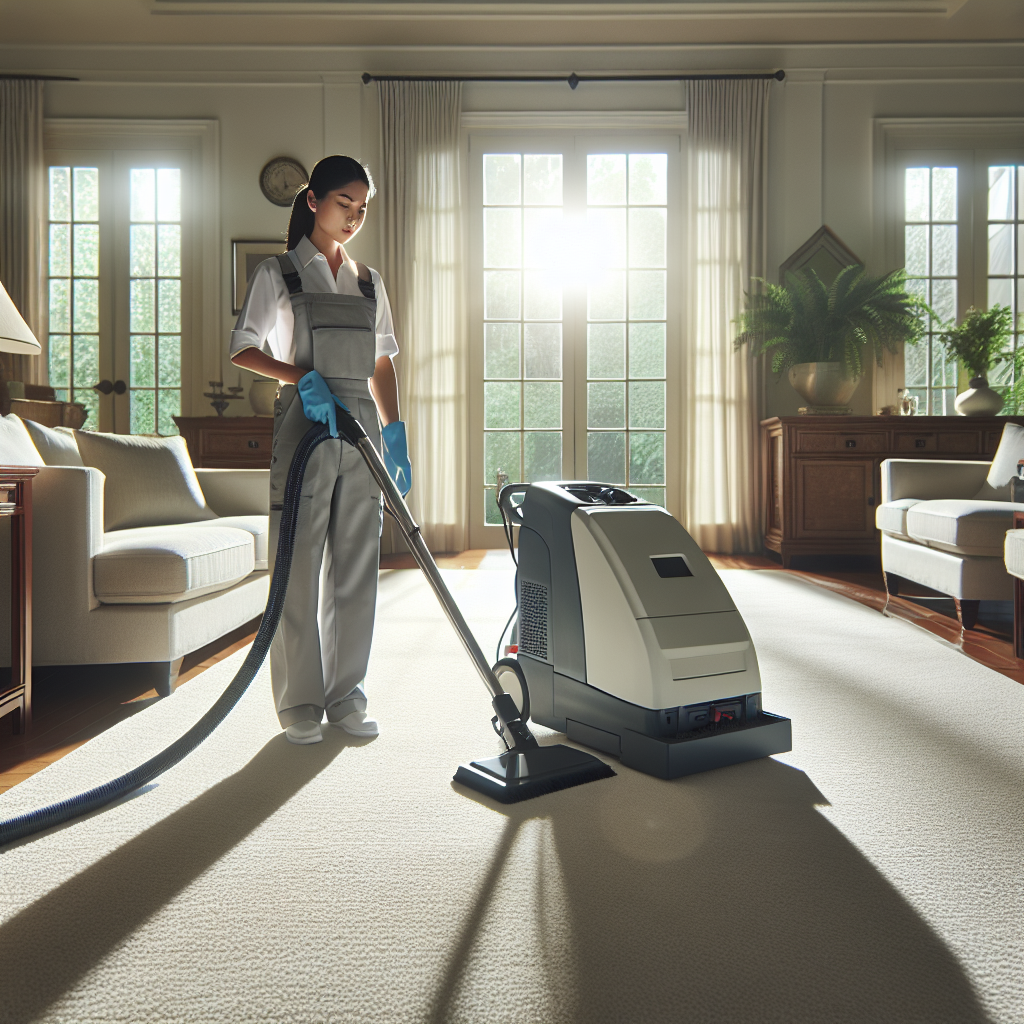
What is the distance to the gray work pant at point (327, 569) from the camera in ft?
5.89

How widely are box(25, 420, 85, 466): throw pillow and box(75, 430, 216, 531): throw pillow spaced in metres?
0.09

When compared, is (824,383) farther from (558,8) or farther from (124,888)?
(124,888)

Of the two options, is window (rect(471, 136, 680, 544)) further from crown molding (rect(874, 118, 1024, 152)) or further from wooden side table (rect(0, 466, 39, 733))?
wooden side table (rect(0, 466, 39, 733))

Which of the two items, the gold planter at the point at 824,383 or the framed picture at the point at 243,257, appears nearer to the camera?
the gold planter at the point at 824,383

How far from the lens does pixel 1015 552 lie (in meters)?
2.46

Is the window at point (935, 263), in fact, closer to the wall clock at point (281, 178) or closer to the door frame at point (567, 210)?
the door frame at point (567, 210)

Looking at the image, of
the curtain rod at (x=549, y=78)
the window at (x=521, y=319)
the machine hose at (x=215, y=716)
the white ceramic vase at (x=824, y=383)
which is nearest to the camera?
the machine hose at (x=215, y=716)

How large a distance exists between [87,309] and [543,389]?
10.3ft

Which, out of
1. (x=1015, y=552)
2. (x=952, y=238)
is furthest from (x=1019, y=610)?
(x=952, y=238)

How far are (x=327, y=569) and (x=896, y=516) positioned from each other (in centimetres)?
271

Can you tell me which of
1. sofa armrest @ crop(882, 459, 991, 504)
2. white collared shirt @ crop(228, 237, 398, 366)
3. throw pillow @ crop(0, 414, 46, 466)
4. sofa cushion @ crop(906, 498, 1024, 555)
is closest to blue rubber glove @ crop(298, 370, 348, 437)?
white collared shirt @ crop(228, 237, 398, 366)

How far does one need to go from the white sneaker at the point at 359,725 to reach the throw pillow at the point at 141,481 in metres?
1.44

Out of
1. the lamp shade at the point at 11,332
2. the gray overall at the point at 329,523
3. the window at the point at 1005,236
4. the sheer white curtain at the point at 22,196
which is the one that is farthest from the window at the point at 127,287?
the window at the point at 1005,236

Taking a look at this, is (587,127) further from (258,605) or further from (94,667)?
(94,667)
